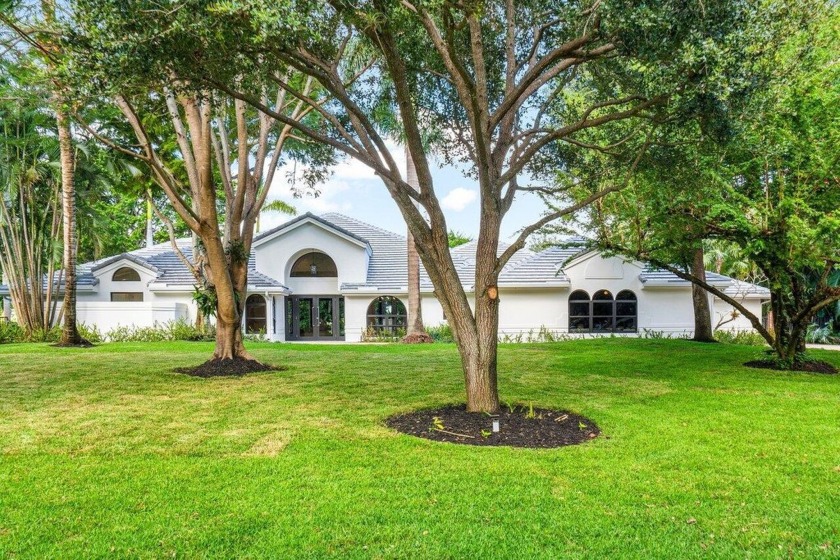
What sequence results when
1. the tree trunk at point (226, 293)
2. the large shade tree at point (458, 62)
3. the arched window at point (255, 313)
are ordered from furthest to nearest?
the arched window at point (255, 313) < the tree trunk at point (226, 293) < the large shade tree at point (458, 62)

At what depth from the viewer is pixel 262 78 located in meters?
8.01

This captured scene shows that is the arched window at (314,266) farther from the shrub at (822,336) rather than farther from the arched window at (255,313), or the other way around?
the shrub at (822,336)

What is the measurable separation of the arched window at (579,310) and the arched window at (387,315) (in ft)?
24.8

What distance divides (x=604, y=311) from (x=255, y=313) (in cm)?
1617

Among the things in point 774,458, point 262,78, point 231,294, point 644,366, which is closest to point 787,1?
point 644,366

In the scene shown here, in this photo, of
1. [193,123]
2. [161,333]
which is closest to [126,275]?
[161,333]

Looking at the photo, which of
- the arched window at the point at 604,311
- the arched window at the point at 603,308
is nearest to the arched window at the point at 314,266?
the arched window at the point at 604,311

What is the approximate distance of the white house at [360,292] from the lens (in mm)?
23812

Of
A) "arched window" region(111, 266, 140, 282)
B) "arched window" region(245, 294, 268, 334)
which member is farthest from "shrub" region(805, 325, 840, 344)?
"arched window" region(111, 266, 140, 282)

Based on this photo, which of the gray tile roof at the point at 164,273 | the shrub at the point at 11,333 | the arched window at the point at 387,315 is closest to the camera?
the shrub at the point at 11,333

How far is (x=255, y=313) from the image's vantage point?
1020 inches

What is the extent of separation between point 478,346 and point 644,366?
7348 mm

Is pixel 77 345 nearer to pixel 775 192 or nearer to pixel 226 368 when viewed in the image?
pixel 226 368

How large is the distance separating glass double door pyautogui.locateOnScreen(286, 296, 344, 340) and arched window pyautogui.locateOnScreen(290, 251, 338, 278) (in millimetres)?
1114
